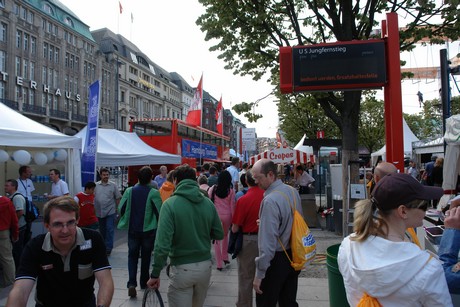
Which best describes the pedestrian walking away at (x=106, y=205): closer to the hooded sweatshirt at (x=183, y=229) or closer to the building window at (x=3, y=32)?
the hooded sweatshirt at (x=183, y=229)

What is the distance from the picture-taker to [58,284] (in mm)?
2311

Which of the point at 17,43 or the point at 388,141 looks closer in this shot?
the point at 388,141

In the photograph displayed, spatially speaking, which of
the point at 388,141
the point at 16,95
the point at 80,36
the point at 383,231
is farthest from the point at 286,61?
the point at 80,36

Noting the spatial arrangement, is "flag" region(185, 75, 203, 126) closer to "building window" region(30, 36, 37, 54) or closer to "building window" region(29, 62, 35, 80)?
"building window" region(29, 62, 35, 80)

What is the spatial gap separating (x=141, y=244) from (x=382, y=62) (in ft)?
15.8

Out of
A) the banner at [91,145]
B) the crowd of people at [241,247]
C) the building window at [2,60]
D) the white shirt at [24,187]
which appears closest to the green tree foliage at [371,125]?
the banner at [91,145]

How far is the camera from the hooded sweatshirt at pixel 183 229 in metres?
3.16

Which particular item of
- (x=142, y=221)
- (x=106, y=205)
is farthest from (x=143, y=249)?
(x=106, y=205)

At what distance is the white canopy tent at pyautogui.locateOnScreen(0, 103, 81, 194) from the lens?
264 inches

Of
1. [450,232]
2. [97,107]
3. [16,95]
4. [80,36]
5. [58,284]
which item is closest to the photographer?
[450,232]

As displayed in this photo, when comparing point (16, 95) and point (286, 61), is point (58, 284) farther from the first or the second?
point (16, 95)

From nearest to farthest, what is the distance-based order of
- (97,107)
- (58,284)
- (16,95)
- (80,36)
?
(58,284) → (97,107) → (16,95) → (80,36)

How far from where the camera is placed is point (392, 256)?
1480 mm

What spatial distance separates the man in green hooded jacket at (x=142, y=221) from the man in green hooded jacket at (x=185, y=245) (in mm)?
2042
